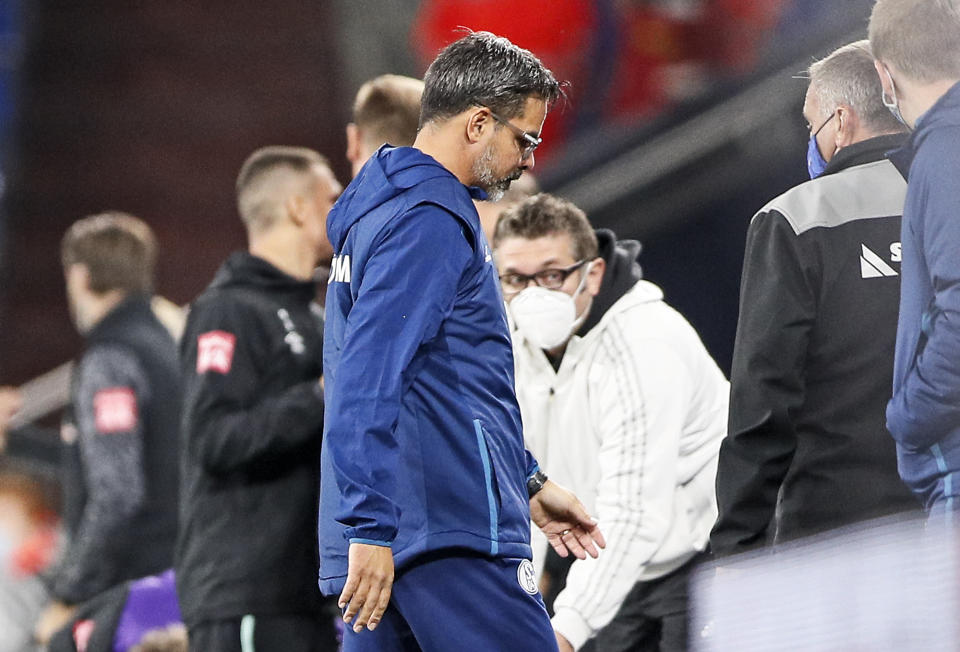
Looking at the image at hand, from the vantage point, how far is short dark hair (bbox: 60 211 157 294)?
4500 mm

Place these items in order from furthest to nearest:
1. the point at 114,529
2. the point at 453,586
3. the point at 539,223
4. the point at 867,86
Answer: the point at 114,529, the point at 539,223, the point at 867,86, the point at 453,586

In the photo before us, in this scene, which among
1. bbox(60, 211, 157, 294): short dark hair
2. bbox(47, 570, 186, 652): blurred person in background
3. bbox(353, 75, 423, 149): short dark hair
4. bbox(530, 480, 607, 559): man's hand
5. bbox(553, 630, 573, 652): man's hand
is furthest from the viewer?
bbox(60, 211, 157, 294): short dark hair

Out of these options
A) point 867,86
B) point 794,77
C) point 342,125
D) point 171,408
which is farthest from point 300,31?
point 867,86

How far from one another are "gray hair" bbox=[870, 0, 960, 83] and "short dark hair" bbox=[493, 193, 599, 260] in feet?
3.49

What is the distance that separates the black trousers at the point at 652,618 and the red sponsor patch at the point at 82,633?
1.41 m

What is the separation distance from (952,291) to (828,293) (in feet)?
1.05

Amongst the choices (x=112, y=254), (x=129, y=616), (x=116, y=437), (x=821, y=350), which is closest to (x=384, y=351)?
(x=821, y=350)

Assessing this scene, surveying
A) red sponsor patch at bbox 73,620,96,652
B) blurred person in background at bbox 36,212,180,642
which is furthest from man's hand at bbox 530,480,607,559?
blurred person in background at bbox 36,212,180,642

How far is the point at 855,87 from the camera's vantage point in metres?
2.48

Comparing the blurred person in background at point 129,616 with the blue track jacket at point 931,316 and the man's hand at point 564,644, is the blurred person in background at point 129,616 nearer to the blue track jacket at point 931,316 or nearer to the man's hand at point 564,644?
the man's hand at point 564,644

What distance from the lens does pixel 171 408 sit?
429cm

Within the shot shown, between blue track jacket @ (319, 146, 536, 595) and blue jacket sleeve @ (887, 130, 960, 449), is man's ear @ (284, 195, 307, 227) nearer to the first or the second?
blue track jacket @ (319, 146, 536, 595)

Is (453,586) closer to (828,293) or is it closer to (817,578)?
(817,578)

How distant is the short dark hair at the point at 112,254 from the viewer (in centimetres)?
450
